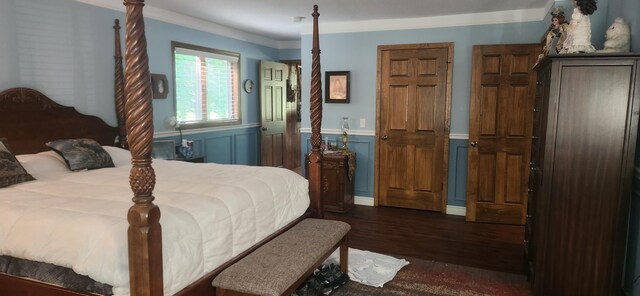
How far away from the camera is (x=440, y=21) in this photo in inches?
190

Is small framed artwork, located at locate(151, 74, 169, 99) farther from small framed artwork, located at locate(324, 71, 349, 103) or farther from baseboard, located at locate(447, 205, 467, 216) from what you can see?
baseboard, located at locate(447, 205, 467, 216)

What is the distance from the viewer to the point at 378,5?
430 centimetres

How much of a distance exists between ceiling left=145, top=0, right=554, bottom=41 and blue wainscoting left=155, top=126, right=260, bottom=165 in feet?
4.94

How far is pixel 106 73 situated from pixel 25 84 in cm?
81

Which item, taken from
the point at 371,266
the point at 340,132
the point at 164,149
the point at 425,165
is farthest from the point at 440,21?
the point at 164,149

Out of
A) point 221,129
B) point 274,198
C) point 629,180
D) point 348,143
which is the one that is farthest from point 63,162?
point 629,180

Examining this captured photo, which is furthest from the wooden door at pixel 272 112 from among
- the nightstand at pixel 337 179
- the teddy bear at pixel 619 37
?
the teddy bear at pixel 619 37

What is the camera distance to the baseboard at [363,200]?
5.36 metres

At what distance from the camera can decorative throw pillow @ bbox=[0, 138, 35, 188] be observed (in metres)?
2.68

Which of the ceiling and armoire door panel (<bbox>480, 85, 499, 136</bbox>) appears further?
armoire door panel (<bbox>480, 85, 499, 136</bbox>)

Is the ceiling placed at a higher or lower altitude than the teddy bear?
higher

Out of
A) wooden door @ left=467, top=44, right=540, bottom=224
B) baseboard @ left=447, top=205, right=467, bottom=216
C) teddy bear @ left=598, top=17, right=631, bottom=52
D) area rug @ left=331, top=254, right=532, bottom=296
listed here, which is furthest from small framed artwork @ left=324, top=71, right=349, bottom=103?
teddy bear @ left=598, top=17, right=631, bottom=52

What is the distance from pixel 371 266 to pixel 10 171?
2669 millimetres

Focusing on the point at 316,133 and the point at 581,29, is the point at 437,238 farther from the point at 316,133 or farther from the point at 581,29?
the point at 581,29
